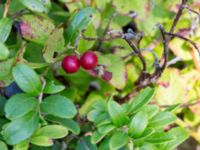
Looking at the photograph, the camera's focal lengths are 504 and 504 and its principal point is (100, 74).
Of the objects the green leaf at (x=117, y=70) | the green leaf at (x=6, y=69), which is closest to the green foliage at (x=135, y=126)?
the green leaf at (x=6, y=69)

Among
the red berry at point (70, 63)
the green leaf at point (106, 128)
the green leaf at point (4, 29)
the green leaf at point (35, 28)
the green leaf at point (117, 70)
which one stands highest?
the green leaf at point (4, 29)

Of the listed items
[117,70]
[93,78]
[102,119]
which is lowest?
[93,78]

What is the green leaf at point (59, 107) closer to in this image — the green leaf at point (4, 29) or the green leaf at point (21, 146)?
the green leaf at point (21, 146)

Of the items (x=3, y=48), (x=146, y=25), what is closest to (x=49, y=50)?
(x=3, y=48)

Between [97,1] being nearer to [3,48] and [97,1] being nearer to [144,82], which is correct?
[144,82]

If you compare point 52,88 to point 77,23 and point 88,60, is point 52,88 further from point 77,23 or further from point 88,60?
point 77,23

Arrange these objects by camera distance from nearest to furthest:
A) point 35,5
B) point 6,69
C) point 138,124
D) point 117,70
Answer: point 138,124, point 6,69, point 35,5, point 117,70

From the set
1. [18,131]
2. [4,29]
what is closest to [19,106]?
[18,131]
